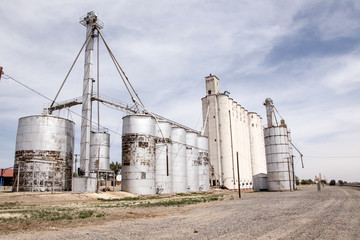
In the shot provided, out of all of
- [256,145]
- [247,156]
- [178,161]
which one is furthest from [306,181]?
[178,161]

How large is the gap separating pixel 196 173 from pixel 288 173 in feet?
53.5

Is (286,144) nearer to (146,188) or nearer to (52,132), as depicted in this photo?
(146,188)

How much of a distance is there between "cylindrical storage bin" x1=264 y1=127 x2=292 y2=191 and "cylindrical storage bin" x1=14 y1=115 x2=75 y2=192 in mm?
33943

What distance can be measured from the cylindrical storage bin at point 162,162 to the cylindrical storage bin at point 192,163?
22.5 feet

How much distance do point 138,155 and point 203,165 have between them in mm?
18390

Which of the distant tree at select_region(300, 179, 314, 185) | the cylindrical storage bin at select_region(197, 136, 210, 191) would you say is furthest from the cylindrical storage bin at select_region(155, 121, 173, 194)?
the distant tree at select_region(300, 179, 314, 185)

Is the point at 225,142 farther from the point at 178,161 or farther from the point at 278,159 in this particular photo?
the point at 178,161

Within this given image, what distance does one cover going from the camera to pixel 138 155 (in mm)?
37375

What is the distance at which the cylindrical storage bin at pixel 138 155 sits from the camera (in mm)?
36594

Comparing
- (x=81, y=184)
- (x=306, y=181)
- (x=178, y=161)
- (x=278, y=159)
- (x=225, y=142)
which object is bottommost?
(x=306, y=181)

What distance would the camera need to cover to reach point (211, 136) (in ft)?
205

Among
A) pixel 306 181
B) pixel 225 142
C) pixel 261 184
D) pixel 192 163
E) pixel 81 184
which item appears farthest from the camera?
pixel 306 181

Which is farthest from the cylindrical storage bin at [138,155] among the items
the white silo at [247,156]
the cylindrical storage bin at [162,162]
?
the white silo at [247,156]

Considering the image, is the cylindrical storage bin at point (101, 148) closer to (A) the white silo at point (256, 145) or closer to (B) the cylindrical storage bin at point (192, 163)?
(B) the cylindrical storage bin at point (192, 163)
